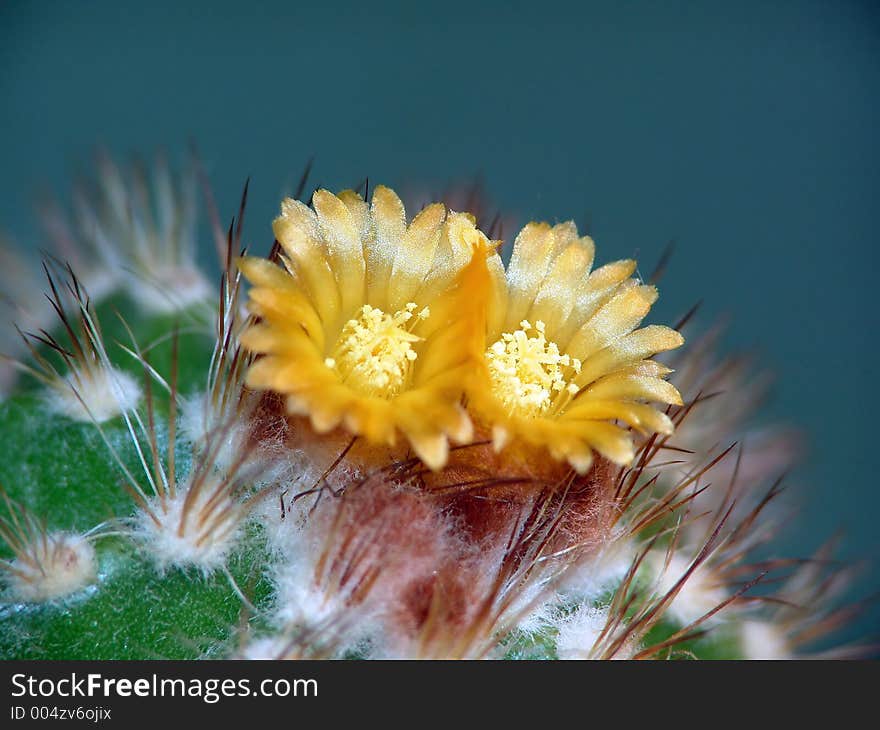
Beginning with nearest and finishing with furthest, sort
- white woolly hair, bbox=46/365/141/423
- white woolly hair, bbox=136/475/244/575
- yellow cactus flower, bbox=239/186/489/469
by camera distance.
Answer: yellow cactus flower, bbox=239/186/489/469
white woolly hair, bbox=136/475/244/575
white woolly hair, bbox=46/365/141/423

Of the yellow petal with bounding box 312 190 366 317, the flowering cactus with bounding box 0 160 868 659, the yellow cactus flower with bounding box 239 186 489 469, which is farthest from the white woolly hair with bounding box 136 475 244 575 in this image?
the yellow petal with bounding box 312 190 366 317

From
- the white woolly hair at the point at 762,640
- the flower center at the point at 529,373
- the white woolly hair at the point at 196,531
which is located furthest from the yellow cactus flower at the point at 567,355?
the white woolly hair at the point at 762,640

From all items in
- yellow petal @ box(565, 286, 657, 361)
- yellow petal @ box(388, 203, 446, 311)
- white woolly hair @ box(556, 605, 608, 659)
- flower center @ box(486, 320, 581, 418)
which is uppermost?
yellow petal @ box(388, 203, 446, 311)

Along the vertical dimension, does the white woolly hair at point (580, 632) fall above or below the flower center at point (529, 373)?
below

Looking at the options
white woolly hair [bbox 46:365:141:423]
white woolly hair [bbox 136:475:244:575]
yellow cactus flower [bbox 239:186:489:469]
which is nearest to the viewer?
yellow cactus flower [bbox 239:186:489:469]

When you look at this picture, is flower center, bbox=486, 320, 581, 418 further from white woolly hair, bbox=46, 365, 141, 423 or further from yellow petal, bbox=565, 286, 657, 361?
white woolly hair, bbox=46, 365, 141, 423

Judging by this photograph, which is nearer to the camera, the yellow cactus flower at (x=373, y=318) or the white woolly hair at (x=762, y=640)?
the yellow cactus flower at (x=373, y=318)

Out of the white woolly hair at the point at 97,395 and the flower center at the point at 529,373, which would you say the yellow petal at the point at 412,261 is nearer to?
the flower center at the point at 529,373

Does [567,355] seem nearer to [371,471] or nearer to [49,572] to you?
[371,471]
